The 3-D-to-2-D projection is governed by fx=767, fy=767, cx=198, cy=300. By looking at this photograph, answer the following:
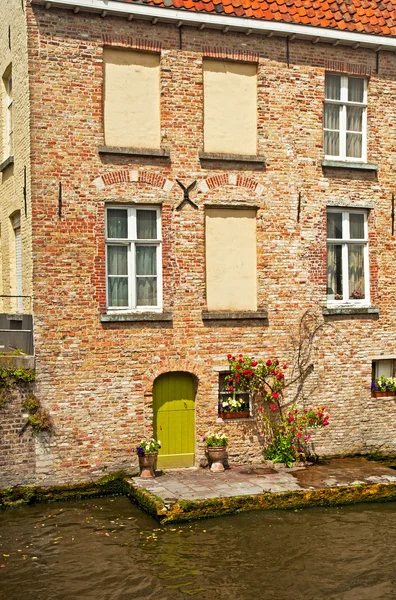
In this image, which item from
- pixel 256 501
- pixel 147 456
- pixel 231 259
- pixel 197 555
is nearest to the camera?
pixel 197 555

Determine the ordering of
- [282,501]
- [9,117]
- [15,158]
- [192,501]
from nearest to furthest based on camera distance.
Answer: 1. [192,501]
2. [282,501]
3. [15,158]
4. [9,117]

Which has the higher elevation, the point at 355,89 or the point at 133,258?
the point at 355,89

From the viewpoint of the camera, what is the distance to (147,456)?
45.8 ft

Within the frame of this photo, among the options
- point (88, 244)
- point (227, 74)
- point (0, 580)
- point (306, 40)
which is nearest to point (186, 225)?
point (88, 244)

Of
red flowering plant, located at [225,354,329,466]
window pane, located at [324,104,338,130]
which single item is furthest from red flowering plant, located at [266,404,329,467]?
window pane, located at [324,104,338,130]

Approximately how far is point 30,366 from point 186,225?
398 cm

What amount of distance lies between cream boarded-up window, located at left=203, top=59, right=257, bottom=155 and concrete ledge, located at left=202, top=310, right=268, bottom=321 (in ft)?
10.4

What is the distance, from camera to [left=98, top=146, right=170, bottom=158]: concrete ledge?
14.0 metres

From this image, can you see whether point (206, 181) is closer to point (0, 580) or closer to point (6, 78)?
point (6, 78)

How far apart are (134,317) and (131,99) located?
13.4ft

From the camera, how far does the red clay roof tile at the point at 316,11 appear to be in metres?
14.6

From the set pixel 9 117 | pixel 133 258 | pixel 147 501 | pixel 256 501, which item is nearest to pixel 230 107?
pixel 133 258

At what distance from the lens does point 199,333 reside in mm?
14766

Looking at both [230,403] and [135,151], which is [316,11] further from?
[230,403]
